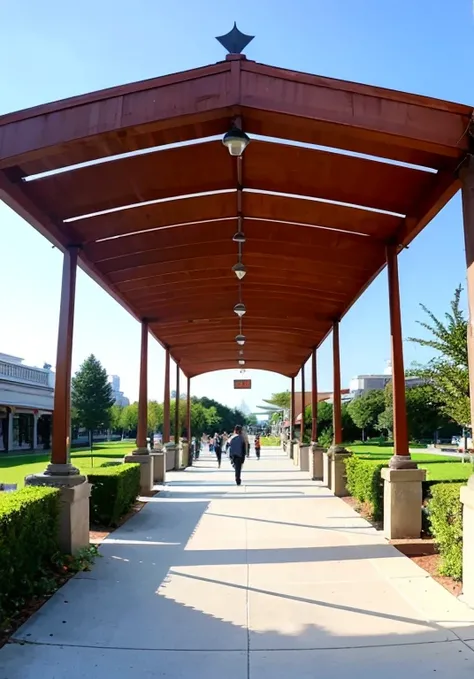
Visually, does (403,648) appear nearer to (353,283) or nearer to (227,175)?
(227,175)

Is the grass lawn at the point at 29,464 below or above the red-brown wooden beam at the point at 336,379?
below

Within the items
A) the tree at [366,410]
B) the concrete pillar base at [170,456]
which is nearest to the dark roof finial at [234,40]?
the concrete pillar base at [170,456]

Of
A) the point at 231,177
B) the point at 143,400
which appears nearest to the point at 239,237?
the point at 231,177

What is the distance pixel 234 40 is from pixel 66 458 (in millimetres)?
5371

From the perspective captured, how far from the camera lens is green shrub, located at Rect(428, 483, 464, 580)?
6.14 m

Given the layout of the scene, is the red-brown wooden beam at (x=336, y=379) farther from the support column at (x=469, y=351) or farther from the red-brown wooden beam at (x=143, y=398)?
the support column at (x=469, y=351)

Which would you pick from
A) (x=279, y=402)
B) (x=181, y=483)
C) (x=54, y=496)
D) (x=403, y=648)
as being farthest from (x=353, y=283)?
(x=279, y=402)

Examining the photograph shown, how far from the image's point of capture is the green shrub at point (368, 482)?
9.77m

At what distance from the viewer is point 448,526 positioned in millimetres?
6410

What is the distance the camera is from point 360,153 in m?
6.42

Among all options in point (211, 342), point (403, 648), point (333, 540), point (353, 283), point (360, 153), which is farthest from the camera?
point (211, 342)

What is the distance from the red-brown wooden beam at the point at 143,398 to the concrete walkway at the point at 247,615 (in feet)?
16.6

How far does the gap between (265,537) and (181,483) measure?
906 cm

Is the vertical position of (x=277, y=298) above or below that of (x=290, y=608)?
above
